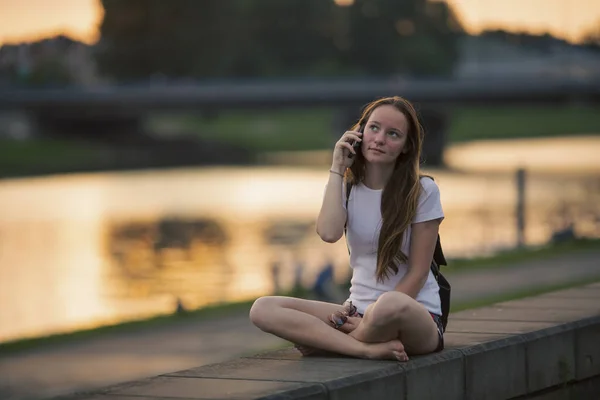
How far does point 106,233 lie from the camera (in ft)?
136

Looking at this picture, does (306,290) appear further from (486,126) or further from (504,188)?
(486,126)

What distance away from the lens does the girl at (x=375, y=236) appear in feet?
19.4

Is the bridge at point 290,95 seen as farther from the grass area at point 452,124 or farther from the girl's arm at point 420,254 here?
the girl's arm at point 420,254

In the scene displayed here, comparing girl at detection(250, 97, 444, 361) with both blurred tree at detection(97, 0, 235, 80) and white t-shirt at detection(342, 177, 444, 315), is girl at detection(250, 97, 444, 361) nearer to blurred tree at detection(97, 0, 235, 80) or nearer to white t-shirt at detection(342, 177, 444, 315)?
white t-shirt at detection(342, 177, 444, 315)

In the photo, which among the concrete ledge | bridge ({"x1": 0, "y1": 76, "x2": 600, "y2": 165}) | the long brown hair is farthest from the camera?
bridge ({"x1": 0, "y1": 76, "x2": 600, "y2": 165})

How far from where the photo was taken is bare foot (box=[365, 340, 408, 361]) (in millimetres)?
5754

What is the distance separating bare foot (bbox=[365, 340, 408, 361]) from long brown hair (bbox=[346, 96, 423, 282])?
1.04ft

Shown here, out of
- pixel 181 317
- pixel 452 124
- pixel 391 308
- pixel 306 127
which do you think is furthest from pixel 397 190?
pixel 452 124

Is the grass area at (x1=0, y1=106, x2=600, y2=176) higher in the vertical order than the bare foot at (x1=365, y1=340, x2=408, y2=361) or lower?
higher

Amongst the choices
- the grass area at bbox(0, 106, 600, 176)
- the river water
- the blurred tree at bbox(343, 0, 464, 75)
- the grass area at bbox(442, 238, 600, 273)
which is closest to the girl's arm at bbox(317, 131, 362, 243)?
the river water

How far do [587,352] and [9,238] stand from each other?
35.2 meters

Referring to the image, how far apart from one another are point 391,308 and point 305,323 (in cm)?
44

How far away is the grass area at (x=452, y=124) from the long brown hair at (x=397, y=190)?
99.9 metres

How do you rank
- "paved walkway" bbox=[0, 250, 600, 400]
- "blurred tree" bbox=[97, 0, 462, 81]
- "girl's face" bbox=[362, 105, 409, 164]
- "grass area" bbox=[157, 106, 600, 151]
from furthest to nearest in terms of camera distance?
"grass area" bbox=[157, 106, 600, 151]
"blurred tree" bbox=[97, 0, 462, 81]
"paved walkway" bbox=[0, 250, 600, 400]
"girl's face" bbox=[362, 105, 409, 164]
